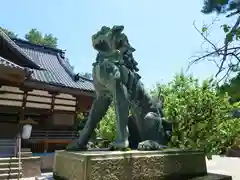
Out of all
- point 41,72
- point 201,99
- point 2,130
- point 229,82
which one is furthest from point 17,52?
point 229,82

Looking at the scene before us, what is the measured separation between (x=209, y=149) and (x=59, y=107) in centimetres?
790

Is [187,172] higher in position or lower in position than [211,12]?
lower

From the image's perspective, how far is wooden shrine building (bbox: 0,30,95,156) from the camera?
9781 mm

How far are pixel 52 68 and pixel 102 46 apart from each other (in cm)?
1125

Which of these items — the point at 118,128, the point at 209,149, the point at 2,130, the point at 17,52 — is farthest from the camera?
the point at 17,52

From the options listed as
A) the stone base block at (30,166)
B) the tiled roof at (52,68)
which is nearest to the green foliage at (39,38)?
the tiled roof at (52,68)

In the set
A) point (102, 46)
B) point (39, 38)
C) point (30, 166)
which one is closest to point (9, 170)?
point (30, 166)

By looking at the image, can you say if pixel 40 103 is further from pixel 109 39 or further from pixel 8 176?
pixel 109 39

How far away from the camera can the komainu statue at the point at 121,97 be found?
8.82 feet

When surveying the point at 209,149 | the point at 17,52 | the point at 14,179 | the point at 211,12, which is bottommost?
the point at 14,179

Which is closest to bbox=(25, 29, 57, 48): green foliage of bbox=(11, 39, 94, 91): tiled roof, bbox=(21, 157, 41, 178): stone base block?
bbox=(11, 39, 94, 91): tiled roof

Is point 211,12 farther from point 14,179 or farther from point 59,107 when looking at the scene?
point 59,107

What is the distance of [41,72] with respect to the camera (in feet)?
37.8

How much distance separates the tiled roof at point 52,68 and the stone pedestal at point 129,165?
26.2 feet
